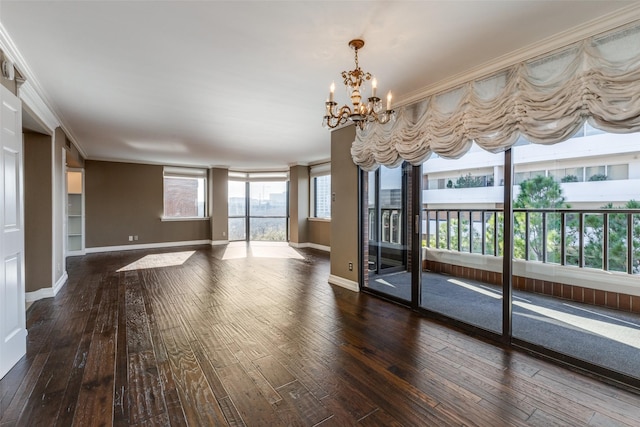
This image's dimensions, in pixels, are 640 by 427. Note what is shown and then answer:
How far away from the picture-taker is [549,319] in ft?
9.43

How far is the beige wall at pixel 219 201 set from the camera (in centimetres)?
870

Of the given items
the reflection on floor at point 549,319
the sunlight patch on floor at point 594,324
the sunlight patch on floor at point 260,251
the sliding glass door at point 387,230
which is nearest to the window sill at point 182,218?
the sunlight patch on floor at point 260,251

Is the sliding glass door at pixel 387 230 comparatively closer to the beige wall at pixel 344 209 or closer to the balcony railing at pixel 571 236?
the beige wall at pixel 344 209

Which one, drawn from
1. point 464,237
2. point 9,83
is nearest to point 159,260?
point 9,83

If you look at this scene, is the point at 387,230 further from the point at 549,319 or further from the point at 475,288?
the point at 549,319

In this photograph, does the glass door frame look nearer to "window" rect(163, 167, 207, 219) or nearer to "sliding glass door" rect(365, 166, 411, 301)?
"sliding glass door" rect(365, 166, 411, 301)

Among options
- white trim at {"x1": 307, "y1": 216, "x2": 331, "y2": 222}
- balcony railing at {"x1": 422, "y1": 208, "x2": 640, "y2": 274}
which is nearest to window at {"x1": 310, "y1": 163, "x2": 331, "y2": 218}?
white trim at {"x1": 307, "y1": 216, "x2": 331, "y2": 222}

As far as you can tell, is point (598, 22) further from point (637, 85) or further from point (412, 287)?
point (412, 287)

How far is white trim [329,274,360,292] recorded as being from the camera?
4.16 meters

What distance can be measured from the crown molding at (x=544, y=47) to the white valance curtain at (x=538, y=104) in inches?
1.7

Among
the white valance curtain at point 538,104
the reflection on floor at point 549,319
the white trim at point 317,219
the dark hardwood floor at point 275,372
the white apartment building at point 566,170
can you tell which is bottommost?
the dark hardwood floor at point 275,372

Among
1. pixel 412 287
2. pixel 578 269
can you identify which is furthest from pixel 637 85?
pixel 412 287

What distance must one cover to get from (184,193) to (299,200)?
3544mm

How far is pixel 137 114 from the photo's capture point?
3936 millimetres
